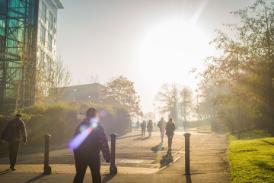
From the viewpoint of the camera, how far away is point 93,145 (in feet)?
23.7

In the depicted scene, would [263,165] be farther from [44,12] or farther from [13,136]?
[44,12]

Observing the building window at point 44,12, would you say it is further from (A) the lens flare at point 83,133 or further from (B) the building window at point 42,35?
(A) the lens flare at point 83,133

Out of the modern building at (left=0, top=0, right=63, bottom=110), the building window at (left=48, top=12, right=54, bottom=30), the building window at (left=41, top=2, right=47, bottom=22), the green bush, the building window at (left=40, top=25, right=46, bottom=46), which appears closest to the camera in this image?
the green bush

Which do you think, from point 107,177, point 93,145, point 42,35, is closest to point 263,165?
point 107,177

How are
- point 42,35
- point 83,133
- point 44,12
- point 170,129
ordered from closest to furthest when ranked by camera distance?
point 83,133
point 170,129
point 42,35
point 44,12

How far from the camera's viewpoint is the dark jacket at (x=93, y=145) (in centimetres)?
716

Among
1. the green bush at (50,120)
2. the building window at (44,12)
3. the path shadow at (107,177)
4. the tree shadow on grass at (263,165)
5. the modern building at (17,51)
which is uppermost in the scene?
the building window at (44,12)

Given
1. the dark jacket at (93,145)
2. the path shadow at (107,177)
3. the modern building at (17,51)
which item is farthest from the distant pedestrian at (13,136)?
the modern building at (17,51)

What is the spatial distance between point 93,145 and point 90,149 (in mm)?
96

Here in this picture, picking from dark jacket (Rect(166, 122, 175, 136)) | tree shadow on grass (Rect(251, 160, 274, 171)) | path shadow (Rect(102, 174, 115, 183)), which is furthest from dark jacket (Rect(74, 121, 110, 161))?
dark jacket (Rect(166, 122, 175, 136))

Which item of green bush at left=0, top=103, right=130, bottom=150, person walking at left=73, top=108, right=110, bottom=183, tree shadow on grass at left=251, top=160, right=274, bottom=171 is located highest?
green bush at left=0, top=103, right=130, bottom=150

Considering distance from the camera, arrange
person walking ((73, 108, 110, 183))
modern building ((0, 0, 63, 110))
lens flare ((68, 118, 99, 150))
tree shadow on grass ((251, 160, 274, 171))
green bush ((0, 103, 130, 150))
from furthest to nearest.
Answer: modern building ((0, 0, 63, 110)) → green bush ((0, 103, 130, 150)) → tree shadow on grass ((251, 160, 274, 171)) → lens flare ((68, 118, 99, 150)) → person walking ((73, 108, 110, 183))

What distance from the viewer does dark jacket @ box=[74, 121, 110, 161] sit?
716 centimetres

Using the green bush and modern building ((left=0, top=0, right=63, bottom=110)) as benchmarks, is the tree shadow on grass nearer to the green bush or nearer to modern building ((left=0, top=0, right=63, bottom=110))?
the green bush
